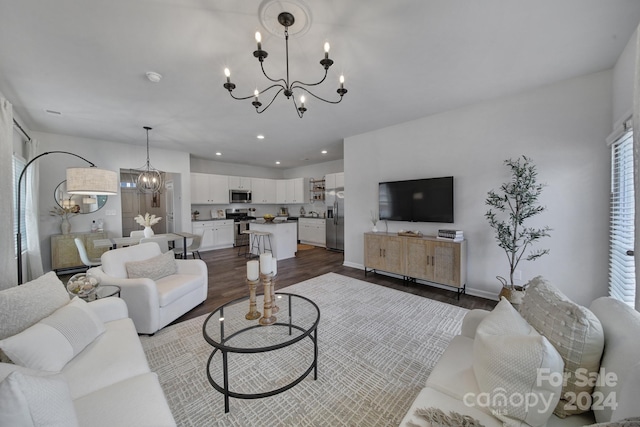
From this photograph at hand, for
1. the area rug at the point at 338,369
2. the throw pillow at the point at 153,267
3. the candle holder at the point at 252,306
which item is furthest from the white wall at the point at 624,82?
the throw pillow at the point at 153,267

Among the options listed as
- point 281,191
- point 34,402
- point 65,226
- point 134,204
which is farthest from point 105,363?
point 281,191

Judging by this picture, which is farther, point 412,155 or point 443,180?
point 412,155

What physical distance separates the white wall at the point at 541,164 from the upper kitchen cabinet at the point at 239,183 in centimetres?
518

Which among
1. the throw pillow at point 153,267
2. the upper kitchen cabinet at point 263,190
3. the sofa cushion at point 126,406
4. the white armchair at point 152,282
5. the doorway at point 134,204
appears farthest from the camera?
the upper kitchen cabinet at point 263,190

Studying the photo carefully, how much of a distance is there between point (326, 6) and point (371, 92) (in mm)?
1473

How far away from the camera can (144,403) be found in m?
1.14

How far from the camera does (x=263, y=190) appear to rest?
8.41 meters

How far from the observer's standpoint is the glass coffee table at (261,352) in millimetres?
1786

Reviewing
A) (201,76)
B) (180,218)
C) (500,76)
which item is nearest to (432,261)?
(500,76)

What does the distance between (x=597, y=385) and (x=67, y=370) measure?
2.54 meters

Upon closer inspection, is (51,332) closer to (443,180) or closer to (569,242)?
(443,180)

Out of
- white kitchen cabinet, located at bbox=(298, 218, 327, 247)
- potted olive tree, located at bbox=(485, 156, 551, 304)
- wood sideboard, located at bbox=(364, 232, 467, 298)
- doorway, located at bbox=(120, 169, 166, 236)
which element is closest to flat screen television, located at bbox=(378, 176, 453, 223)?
wood sideboard, located at bbox=(364, 232, 467, 298)

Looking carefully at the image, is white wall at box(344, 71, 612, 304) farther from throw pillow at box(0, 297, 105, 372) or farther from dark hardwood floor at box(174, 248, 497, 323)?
throw pillow at box(0, 297, 105, 372)

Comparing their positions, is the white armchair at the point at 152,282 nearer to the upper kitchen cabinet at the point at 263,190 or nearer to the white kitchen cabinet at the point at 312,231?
the white kitchen cabinet at the point at 312,231
